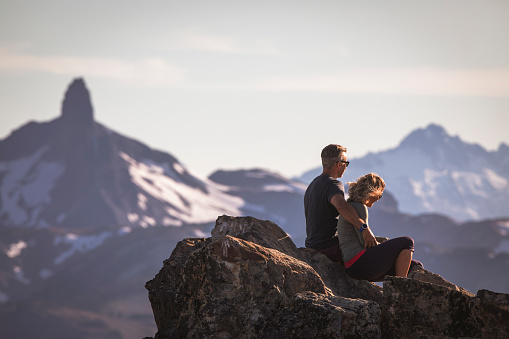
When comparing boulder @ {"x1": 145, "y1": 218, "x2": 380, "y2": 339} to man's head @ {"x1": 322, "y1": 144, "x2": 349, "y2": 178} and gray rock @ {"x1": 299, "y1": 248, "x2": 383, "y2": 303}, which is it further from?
man's head @ {"x1": 322, "y1": 144, "x2": 349, "y2": 178}

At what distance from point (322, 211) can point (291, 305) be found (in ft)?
9.49

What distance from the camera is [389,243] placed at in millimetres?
10773

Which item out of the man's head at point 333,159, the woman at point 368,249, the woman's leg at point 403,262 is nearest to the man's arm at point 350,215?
the woman at point 368,249

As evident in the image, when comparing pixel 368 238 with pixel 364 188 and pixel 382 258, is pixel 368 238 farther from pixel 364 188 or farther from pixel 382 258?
pixel 364 188

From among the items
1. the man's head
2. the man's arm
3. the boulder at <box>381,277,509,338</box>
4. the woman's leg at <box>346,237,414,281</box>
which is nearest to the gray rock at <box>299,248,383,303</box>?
the woman's leg at <box>346,237,414,281</box>

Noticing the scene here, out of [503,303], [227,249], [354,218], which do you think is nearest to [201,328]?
[227,249]

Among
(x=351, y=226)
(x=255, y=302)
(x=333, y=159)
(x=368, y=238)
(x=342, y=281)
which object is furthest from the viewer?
(x=342, y=281)

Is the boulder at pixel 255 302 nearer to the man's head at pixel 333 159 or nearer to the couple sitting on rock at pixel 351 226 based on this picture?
the couple sitting on rock at pixel 351 226

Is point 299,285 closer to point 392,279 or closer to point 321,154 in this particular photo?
point 392,279

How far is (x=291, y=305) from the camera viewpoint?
9023 millimetres

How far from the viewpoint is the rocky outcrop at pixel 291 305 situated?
8742 millimetres

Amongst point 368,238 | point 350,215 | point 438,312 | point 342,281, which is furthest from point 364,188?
point 438,312

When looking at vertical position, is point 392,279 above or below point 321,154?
below

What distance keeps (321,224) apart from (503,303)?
3.80 meters
